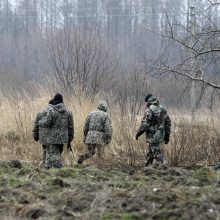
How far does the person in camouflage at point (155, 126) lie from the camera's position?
1066 cm

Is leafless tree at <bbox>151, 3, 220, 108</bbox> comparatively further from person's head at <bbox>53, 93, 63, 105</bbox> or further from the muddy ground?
the muddy ground

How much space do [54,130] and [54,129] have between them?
24 mm


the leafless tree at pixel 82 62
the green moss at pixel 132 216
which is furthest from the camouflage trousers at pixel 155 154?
the leafless tree at pixel 82 62

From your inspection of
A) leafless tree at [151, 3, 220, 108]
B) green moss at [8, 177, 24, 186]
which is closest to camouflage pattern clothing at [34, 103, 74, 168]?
green moss at [8, 177, 24, 186]

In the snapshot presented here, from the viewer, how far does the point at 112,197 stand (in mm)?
6230

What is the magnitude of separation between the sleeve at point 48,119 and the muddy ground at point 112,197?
1.82 meters

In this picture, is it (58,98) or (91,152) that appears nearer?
(58,98)

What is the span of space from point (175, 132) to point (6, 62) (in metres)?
42.9

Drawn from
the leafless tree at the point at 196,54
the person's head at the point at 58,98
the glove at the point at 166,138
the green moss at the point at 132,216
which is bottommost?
the glove at the point at 166,138

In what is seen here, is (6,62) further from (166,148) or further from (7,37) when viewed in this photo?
(166,148)

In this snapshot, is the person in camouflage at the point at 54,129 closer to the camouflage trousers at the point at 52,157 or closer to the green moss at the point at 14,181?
the camouflage trousers at the point at 52,157

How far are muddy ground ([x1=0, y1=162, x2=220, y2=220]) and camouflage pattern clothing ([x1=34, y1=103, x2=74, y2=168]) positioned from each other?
6.00 feet

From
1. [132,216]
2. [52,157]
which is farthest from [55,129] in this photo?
[132,216]

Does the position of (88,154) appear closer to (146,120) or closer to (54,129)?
(54,129)
